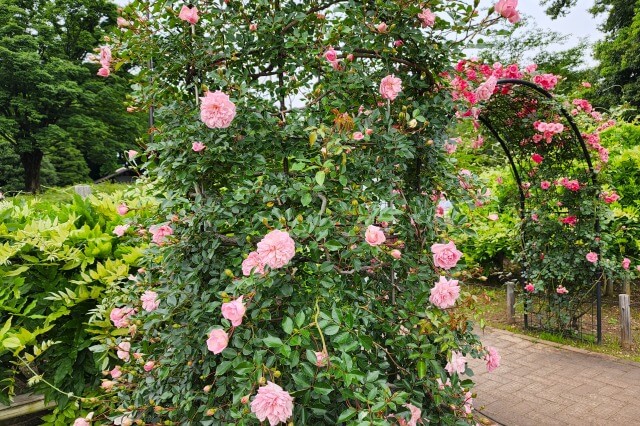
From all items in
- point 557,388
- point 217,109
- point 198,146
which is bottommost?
point 557,388

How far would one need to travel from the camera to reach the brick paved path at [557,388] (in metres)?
3.25

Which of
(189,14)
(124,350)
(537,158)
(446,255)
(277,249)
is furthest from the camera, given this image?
(537,158)

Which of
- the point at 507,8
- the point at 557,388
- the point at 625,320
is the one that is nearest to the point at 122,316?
the point at 507,8

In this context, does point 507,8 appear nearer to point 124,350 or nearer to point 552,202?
point 124,350

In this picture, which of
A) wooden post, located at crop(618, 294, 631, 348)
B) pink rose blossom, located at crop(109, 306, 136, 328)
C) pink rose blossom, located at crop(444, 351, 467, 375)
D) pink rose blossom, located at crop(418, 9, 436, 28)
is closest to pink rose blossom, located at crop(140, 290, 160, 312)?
pink rose blossom, located at crop(109, 306, 136, 328)

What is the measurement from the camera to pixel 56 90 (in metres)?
17.9

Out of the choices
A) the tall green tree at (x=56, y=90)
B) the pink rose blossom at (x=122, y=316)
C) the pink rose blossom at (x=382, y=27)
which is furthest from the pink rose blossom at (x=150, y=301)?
the tall green tree at (x=56, y=90)

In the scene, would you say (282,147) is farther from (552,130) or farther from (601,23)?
(601,23)

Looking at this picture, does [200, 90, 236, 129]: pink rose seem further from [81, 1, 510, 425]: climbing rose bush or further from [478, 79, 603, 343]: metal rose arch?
[478, 79, 603, 343]: metal rose arch

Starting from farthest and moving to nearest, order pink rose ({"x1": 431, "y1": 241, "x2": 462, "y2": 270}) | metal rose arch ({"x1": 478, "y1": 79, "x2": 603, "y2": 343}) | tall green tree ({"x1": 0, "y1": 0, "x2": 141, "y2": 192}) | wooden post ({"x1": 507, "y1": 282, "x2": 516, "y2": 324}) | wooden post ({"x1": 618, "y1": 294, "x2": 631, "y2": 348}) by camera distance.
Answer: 1. tall green tree ({"x1": 0, "y1": 0, "x2": 141, "y2": 192})
2. wooden post ({"x1": 507, "y1": 282, "x2": 516, "y2": 324})
3. wooden post ({"x1": 618, "y1": 294, "x2": 631, "y2": 348})
4. metal rose arch ({"x1": 478, "y1": 79, "x2": 603, "y2": 343})
5. pink rose ({"x1": 431, "y1": 241, "x2": 462, "y2": 270})

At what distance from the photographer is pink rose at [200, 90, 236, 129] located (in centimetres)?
150

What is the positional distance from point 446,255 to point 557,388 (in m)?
3.01

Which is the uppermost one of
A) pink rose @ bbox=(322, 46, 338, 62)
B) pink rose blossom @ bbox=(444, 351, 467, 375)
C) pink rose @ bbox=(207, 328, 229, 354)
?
pink rose @ bbox=(322, 46, 338, 62)

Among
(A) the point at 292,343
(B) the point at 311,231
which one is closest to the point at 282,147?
(B) the point at 311,231
